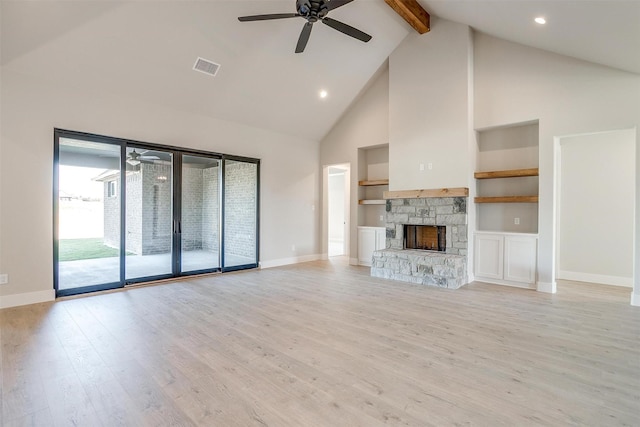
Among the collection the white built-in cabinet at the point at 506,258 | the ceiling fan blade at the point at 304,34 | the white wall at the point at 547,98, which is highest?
the ceiling fan blade at the point at 304,34

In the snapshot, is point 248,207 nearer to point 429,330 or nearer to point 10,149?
point 10,149

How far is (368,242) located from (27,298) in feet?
19.6

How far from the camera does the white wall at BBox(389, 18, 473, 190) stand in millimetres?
5621

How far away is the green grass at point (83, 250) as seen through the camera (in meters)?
4.65

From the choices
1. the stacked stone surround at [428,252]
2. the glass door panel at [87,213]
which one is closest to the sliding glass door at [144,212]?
the glass door panel at [87,213]

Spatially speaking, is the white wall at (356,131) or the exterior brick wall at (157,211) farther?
the white wall at (356,131)

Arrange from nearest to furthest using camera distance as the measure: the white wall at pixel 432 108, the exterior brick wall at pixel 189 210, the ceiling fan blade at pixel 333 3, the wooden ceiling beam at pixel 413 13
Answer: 1. the ceiling fan blade at pixel 333 3
2. the wooden ceiling beam at pixel 413 13
3. the exterior brick wall at pixel 189 210
4. the white wall at pixel 432 108

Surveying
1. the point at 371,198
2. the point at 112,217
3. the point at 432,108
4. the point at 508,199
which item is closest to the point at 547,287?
the point at 508,199

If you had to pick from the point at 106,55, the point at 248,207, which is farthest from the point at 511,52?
the point at 106,55

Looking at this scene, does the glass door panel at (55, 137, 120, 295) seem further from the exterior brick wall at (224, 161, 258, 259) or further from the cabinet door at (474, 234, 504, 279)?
the cabinet door at (474, 234, 504, 279)

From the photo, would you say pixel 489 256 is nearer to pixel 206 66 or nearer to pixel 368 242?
pixel 368 242

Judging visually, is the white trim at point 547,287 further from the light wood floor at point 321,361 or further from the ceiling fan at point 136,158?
the ceiling fan at point 136,158

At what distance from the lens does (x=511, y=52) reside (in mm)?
5297

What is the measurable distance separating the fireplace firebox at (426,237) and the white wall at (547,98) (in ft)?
5.09
